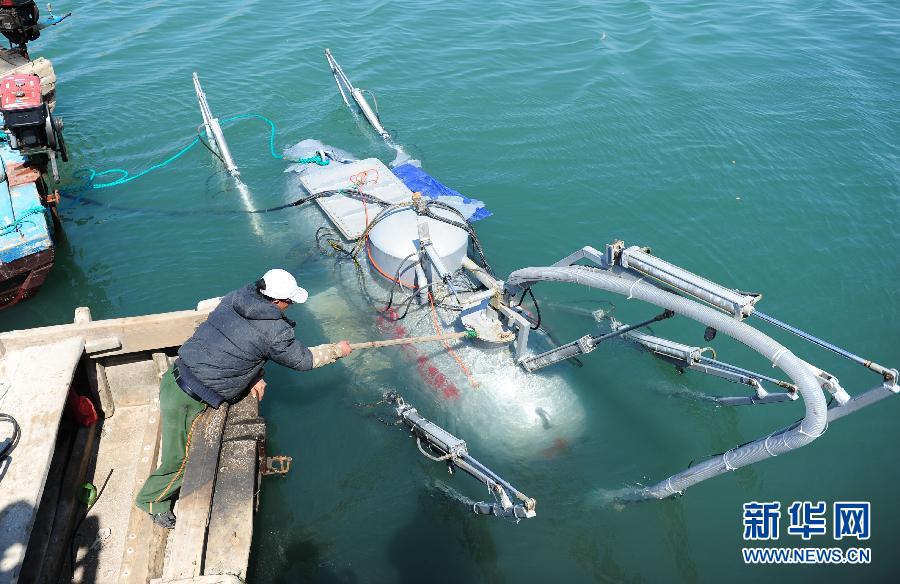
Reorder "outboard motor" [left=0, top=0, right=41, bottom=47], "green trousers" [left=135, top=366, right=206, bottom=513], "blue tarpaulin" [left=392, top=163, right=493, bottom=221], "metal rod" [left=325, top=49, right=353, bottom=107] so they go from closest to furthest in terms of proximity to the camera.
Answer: "green trousers" [left=135, top=366, right=206, bottom=513] → "blue tarpaulin" [left=392, top=163, right=493, bottom=221] → "outboard motor" [left=0, top=0, right=41, bottom=47] → "metal rod" [left=325, top=49, right=353, bottom=107]

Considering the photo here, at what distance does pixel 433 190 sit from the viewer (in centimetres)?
1243

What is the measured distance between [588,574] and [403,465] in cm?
279

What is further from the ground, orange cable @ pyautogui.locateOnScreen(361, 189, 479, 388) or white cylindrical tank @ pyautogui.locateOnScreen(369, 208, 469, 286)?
white cylindrical tank @ pyautogui.locateOnScreen(369, 208, 469, 286)

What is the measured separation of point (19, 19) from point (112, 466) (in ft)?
41.0

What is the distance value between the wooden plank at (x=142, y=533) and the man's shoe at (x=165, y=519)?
0.29m

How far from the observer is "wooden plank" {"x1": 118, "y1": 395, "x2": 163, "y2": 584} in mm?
6691

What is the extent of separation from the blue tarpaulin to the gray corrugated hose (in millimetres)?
4852

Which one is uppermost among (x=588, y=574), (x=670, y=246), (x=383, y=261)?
(x=383, y=261)

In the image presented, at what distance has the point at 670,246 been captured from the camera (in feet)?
41.2

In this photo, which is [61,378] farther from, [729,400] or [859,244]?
[859,244]

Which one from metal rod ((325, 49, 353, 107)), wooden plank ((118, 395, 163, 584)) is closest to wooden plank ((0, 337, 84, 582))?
wooden plank ((118, 395, 163, 584))

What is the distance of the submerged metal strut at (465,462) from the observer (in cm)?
655

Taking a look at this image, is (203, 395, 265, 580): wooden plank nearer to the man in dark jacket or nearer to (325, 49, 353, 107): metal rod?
the man in dark jacket

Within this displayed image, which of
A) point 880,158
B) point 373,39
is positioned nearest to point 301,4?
point 373,39
